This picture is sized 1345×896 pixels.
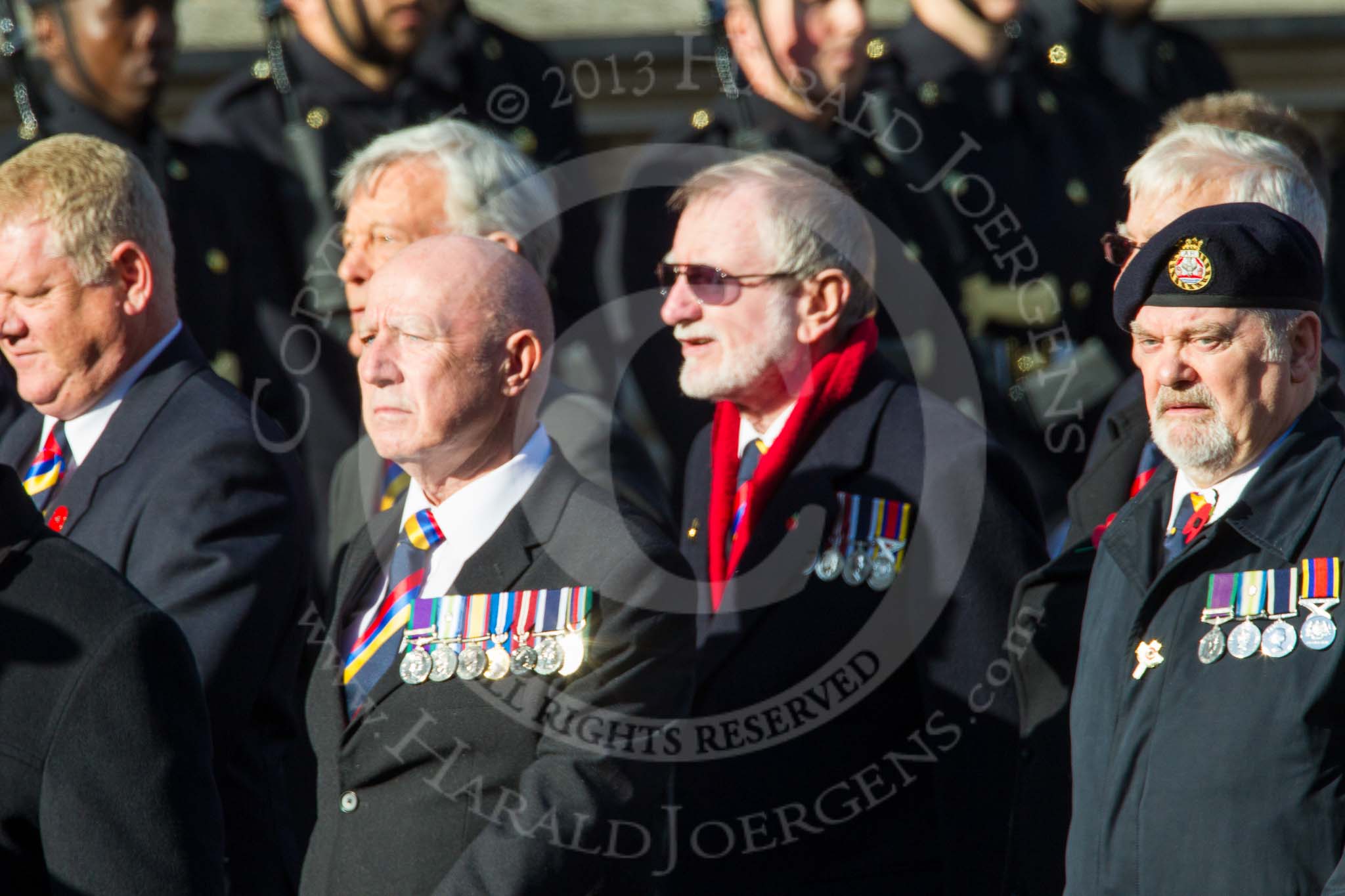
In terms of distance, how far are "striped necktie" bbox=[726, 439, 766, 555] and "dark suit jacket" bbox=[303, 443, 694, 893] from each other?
1.42 feet

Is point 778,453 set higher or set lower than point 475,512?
higher

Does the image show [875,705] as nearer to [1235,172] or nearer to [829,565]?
[829,565]

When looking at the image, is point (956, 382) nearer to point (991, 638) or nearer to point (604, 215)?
point (604, 215)

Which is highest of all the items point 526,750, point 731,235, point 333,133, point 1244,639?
point 333,133

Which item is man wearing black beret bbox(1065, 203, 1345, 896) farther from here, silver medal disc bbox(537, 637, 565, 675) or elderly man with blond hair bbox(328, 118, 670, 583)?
elderly man with blond hair bbox(328, 118, 670, 583)

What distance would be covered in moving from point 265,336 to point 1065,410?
7.04ft

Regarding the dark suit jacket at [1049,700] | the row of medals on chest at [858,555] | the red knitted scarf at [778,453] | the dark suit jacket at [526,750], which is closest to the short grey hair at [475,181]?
the red knitted scarf at [778,453]

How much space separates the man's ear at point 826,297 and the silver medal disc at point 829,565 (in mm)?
466

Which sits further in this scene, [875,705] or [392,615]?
[875,705]

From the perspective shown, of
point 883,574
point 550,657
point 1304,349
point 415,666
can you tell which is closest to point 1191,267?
point 1304,349

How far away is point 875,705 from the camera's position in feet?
12.8

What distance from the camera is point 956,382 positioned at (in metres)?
5.37

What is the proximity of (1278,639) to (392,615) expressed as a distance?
4.87 feet

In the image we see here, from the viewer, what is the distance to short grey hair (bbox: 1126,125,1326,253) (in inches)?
159
